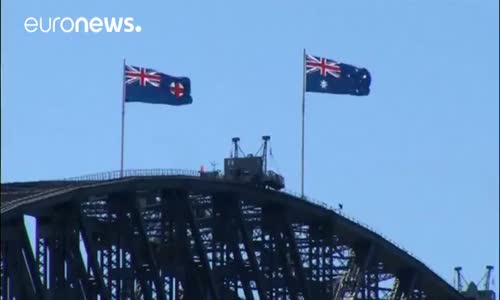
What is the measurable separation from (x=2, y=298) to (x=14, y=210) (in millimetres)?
5656

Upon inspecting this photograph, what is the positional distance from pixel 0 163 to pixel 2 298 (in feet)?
28.5

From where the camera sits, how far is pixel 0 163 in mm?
197750

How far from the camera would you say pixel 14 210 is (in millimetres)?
198750

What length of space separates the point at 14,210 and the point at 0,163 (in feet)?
10.5

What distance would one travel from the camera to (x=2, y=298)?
199500 millimetres
